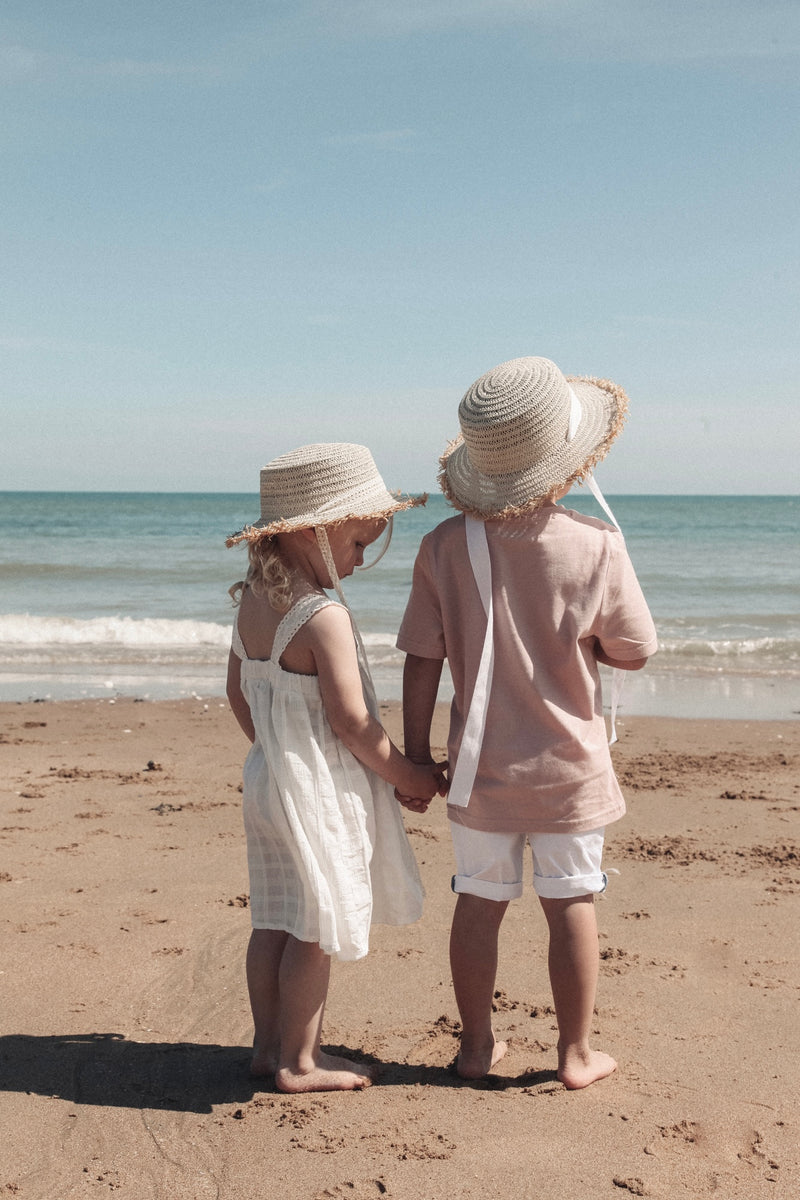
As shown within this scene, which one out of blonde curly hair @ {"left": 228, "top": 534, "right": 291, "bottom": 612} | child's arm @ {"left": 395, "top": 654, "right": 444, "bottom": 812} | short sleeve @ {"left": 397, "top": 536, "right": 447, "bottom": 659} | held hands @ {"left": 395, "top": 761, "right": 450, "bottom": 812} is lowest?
held hands @ {"left": 395, "top": 761, "right": 450, "bottom": 812}

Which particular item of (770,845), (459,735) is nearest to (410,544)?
(770,845)

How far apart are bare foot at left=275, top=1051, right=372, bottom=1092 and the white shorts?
538 mm

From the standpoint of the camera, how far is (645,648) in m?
2.42

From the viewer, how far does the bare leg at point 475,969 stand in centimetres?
248

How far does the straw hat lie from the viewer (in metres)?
2.36

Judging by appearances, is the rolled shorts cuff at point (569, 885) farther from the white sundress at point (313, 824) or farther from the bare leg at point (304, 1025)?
the bare leg at point (304, 1025)

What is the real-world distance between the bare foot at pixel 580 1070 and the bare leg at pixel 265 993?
0.72 m

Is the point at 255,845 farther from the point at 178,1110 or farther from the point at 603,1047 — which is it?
the point at 603,1047

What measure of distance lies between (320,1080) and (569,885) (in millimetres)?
772

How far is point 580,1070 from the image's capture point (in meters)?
2.52

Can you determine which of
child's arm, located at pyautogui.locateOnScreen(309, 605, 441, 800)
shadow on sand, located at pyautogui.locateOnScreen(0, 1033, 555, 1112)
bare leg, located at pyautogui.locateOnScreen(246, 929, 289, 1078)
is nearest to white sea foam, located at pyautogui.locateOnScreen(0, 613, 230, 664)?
shadow on sand, located at pyautogui.locateOnScreen(0, 1033, 555, 1112)

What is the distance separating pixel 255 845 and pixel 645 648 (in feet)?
3.44

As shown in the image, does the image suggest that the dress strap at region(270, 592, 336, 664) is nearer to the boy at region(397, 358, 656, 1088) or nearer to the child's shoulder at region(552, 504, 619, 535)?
the boy at region(397, 358, 656, 1088)

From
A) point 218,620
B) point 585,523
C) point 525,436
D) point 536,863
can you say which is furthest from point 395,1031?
point 218,620
